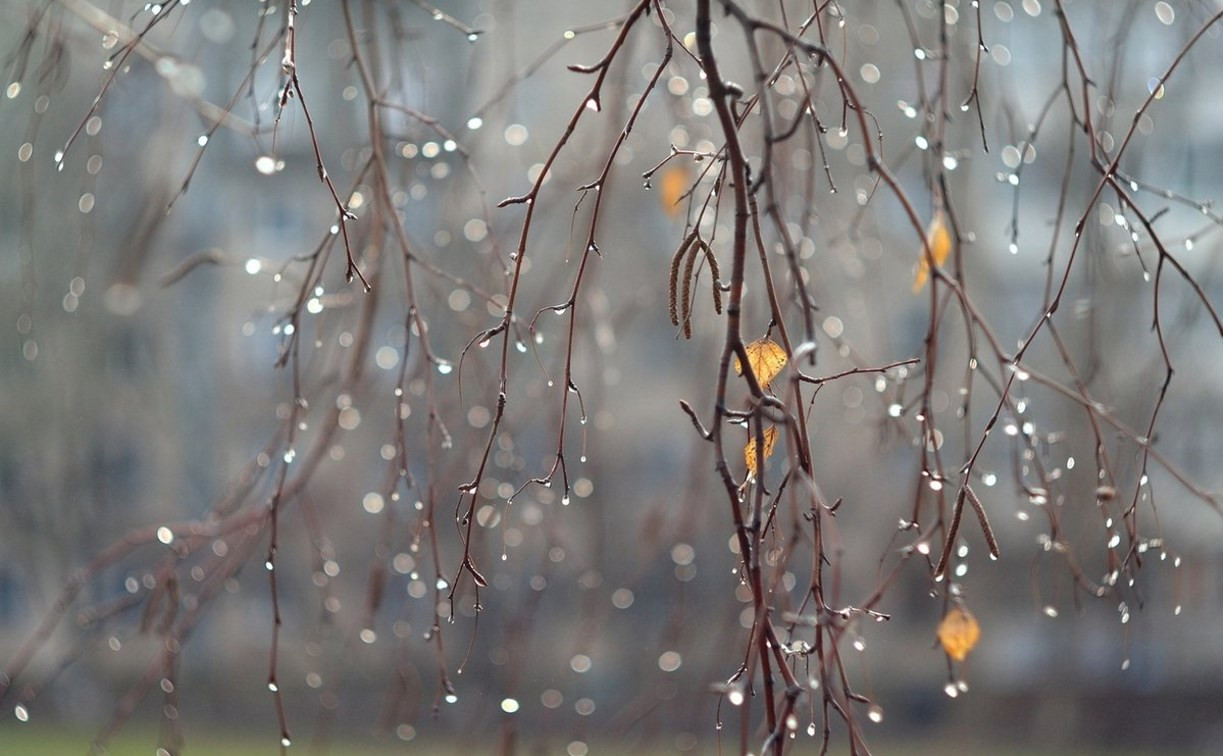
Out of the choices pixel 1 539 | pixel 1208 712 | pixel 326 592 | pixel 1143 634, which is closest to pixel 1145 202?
pixel 1143 634

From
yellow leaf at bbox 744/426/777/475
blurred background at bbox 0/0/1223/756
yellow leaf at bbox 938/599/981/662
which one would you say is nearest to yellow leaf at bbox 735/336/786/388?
yellow leaf at bbox 744/426/777/475

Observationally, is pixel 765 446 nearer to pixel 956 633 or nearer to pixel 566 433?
pixel 956 633

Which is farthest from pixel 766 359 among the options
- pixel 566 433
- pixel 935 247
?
pixel 566 433

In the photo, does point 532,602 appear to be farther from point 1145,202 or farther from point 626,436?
point 626,436

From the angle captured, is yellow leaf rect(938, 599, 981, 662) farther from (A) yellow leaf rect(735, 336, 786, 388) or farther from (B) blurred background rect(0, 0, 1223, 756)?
(B) blurred background rect(0, 0, 1223, 756)

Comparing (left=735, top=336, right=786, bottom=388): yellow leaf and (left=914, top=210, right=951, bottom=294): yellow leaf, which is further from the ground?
(left=914, top=210, right=951, bottom=294): yellow leaf

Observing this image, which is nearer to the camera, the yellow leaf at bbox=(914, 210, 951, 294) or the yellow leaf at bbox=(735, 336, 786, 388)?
the yellow leaf at bbox=(735, 336, 786, 388)

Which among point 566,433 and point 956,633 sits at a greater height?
point 566,433

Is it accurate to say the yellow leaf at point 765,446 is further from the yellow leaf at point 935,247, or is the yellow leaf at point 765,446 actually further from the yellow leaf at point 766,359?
the yellow leaf at point 935,247
